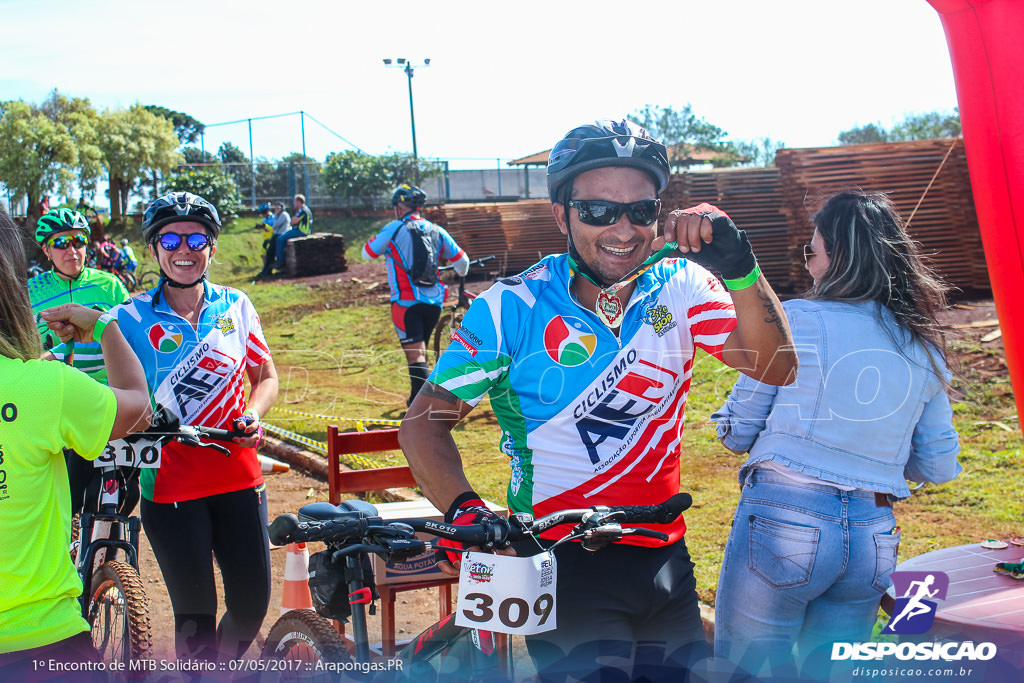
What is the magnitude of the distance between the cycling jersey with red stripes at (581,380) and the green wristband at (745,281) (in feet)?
0.69

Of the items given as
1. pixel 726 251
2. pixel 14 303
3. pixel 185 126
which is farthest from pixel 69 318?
pixel 185 126

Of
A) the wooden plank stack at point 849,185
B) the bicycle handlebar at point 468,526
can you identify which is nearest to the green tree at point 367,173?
the wooden plank stack at point 849,185

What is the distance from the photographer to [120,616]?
3.48m

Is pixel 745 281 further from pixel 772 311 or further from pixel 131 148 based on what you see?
pixel 131 148

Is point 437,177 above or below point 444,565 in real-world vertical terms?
above

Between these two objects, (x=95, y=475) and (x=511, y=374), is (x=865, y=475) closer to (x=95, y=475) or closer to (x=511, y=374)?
(x=511, y=374)

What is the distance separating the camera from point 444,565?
210 cm

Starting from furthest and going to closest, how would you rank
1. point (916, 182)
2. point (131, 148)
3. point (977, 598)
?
point (131, 148)
point (916, 182)
point (977, 598)

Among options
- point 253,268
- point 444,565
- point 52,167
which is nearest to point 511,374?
point 444,565

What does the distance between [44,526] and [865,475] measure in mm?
2421

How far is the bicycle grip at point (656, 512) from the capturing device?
6.68 feet

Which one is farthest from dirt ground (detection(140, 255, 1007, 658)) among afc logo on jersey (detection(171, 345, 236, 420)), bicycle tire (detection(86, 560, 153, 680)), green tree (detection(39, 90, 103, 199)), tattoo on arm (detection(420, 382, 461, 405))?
green tree (detection(39, 90, 103, 199))

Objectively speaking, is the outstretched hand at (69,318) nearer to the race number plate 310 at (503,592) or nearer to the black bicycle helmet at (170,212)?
the black bicycle helmet at (170,212)

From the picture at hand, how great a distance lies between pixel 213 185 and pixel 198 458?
26.7 metres
